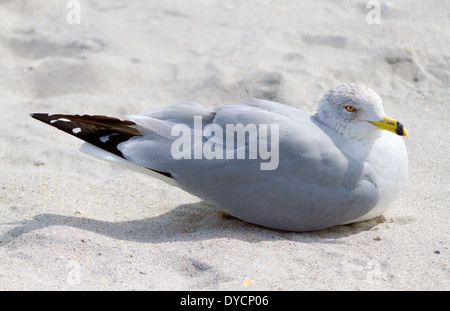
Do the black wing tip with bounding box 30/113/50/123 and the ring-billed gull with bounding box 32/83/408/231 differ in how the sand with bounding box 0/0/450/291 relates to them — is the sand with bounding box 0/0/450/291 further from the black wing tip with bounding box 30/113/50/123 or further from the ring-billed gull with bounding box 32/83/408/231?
the black wing tip with bounding box 30/113/50/123

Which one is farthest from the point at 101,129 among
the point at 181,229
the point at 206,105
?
the point at 206,105

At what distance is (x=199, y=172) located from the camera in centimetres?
315

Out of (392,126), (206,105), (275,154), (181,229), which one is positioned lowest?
(181,229)

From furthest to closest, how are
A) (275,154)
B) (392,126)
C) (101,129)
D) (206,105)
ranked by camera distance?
1. (206,105)
2. (101,129)
3. (392,126)
4. (275,154)

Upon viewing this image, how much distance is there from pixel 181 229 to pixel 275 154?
73 centimetres

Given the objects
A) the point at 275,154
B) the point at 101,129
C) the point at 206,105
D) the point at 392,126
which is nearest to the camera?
the point at 275,154

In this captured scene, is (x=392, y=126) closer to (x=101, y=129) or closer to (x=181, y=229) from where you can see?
(x=181, y=229)

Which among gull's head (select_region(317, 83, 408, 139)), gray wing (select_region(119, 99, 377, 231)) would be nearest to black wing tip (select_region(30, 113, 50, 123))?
gray wing (select_region(119, 99, 377, 231))

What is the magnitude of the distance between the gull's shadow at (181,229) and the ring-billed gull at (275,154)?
8 centimetres

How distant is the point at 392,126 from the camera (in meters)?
3.15

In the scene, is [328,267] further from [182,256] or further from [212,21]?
[212,21]

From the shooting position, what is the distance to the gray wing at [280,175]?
3.06m

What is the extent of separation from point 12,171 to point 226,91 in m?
1.87

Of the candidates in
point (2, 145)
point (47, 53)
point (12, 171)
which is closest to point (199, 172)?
point (12, 171)
